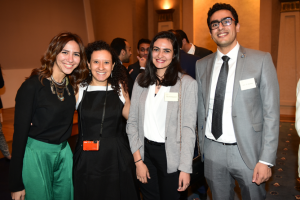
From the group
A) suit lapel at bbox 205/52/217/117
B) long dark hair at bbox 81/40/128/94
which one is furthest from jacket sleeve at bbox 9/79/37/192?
suit lapel at bbox 205/52/217/117

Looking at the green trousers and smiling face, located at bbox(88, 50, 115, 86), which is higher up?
smiling face, located at bbox(88, 50, 115, 86)

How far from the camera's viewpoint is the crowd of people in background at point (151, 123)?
161 cm

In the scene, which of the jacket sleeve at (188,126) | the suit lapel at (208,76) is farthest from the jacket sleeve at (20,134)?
the suit lapel at (208,76)

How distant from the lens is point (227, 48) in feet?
5.77

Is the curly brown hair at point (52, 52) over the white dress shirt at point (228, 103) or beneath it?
over

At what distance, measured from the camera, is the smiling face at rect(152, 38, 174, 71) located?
5.93 feet

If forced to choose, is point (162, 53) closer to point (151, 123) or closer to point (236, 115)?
point (151, 123)

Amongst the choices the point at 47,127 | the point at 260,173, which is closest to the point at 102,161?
the point at 47,127

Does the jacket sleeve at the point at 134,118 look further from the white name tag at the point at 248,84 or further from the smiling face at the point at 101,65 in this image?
the white name tag at the point at 248,84

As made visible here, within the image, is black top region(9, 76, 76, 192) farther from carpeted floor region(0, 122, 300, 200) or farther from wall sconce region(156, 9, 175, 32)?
wall sconce region(156, 9, 175, 32)

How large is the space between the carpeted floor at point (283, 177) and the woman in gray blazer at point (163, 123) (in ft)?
3.77

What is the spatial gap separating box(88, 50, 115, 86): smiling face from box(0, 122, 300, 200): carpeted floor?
1857mm

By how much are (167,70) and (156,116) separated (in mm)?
394

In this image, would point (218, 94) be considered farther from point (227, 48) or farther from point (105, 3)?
point (105, 3)
